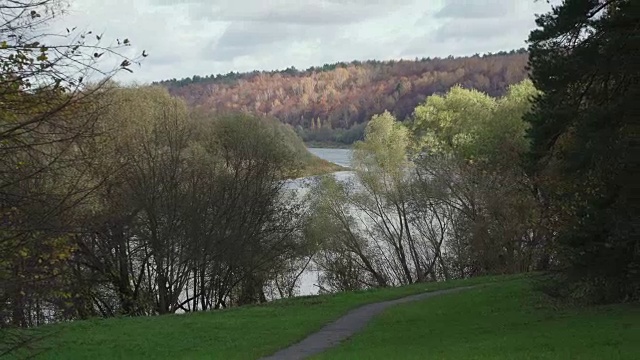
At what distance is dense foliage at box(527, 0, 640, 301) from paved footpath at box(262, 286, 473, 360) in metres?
6.21

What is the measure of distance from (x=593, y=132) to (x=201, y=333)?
11.8 m

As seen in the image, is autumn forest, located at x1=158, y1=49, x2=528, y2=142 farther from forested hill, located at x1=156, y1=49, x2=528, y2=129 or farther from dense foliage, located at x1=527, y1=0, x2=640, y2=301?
dense foliage, located at x1=527, y1=0, x2=640, y2=301

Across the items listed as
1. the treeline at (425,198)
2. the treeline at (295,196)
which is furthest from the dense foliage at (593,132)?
the treeline at (425,198)

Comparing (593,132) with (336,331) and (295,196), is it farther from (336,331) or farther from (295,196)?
(295,196)

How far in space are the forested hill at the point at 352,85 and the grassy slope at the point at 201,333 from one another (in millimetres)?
31476

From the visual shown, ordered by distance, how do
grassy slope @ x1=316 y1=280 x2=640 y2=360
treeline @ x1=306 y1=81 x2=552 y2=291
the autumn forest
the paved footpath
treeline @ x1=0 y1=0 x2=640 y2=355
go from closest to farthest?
1. treeline @ x1=0 y1=0 x2=640 y2=355
2. grassy slope @ x1=316 y1=280 x2=640 y2=360
3. the paved footpath
4. treeline @ x1=306 y1=81 x2=552 y2=291
5. the autumn forest

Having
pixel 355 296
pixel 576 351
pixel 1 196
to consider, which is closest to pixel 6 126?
pixel 1 196

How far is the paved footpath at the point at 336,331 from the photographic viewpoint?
16.3m

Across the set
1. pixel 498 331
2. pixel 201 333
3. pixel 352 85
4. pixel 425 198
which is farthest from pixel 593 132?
pixel 352 85

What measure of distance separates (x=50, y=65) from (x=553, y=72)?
13.3 meters

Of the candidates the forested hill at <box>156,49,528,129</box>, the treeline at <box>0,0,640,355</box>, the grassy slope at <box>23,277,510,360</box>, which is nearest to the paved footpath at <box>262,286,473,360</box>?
the grassy slope at <box>23,277,510,360</box>

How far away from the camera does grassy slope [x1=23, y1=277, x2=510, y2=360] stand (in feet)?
55.7

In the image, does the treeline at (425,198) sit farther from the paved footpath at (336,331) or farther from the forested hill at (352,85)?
the forested hill at (352,85)

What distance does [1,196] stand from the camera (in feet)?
24.3
